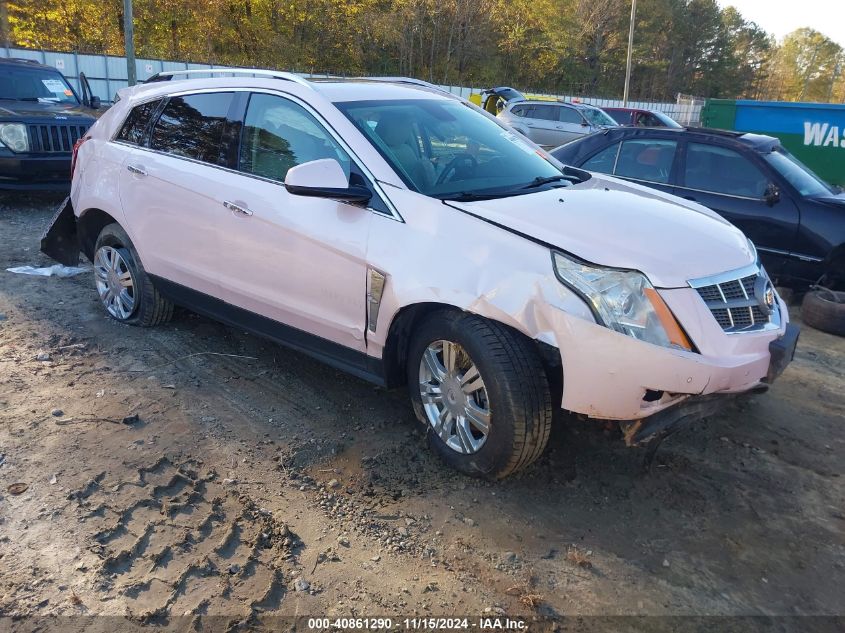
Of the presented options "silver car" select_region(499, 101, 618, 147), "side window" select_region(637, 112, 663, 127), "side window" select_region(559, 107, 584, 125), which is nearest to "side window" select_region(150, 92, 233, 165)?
"side window" select_region(637, 112, 663, 127)

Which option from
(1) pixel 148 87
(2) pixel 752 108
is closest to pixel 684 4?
(2) pixel 752 108

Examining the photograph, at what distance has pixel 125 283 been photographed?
5.20m

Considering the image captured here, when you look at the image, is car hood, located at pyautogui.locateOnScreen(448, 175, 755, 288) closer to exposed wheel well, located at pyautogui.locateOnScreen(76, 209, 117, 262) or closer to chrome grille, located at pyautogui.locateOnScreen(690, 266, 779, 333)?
chrome grille, located at pyautogui.locateOnScreen(690, 266, 779, 333)

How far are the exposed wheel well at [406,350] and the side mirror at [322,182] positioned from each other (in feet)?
2.12

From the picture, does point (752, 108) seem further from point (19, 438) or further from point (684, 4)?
point (684, 4)

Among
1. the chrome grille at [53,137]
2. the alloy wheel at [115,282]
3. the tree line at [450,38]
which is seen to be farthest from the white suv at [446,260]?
the tree line at [450,38]

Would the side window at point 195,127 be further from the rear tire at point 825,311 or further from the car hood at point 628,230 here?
the rear tire at point 825,311

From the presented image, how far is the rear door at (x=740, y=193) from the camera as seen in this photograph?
6621 millimetres

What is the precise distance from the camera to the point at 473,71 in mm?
48844

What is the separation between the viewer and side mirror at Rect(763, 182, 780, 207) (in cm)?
658

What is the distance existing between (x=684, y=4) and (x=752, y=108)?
2309 inches

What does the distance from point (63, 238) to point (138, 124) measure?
1.57 meters

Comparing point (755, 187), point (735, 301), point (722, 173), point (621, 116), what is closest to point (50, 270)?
point (735, 301)

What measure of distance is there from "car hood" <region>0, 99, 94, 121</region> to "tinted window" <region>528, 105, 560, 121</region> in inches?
527
